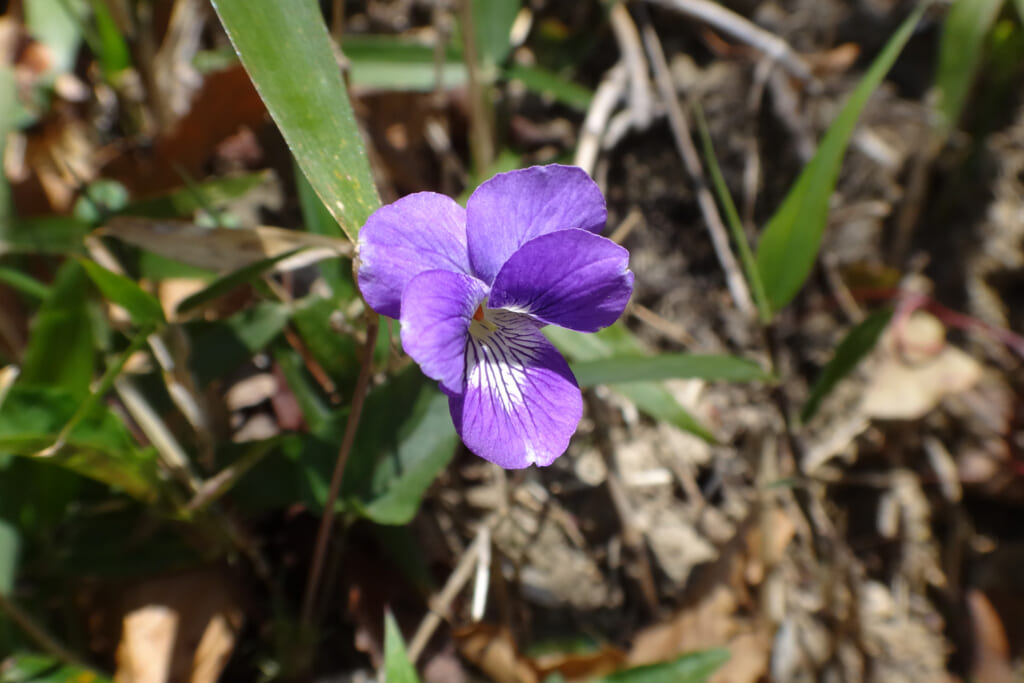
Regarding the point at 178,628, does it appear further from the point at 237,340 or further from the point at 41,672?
the point at 237,340

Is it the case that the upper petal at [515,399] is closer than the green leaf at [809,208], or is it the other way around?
the upper petal at [515,399]

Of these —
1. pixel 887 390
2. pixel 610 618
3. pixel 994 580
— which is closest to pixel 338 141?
pixel 610 618

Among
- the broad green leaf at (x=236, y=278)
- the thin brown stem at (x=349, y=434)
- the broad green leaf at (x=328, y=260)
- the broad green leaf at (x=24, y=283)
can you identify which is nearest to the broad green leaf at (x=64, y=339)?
the broad green leaf at (x=24, y=283)

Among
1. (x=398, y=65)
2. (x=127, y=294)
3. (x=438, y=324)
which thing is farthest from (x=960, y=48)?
(x=127, y=294)

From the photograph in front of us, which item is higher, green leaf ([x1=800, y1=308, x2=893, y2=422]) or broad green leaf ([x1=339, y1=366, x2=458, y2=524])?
broad green leaf ([x1=339, y1=366, x2=458, y2=524])

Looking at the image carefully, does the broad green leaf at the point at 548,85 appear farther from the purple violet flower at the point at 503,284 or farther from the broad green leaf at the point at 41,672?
the broad green leaf at the point at 41,672

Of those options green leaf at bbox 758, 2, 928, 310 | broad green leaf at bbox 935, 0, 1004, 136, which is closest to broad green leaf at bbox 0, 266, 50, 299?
green leaf at bbox 758, 2, 928, 310

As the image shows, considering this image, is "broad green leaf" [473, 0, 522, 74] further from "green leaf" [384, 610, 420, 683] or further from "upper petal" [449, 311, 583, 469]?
"green leaf" [384, 610, 420, 683]
